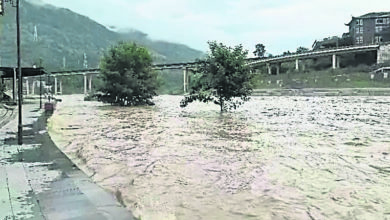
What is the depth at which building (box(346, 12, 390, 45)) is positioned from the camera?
326 feet

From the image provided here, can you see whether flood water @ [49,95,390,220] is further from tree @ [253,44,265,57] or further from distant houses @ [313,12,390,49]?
tree @ [253,44,265,57]

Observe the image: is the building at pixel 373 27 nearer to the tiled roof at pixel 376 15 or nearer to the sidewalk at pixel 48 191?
the tiled roof at pixel 376 15

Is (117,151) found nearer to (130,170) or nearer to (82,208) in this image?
(130,170)

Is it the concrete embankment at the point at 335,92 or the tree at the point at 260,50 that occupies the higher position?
the tree at the point at 260,50

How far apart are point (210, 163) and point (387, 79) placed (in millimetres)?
71061

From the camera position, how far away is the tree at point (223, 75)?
3397cm

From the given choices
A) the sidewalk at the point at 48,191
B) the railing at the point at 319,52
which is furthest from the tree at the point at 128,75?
the railing at the point at 319,52

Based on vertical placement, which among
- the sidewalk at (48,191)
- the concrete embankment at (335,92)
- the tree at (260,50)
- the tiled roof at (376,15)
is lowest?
the sidewalk at (48,191)

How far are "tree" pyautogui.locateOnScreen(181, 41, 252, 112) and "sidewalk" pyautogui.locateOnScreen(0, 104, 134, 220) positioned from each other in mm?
21028

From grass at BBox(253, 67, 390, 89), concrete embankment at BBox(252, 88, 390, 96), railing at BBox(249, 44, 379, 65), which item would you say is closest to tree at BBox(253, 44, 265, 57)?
railing at BBox(249, 44, 379, 65)

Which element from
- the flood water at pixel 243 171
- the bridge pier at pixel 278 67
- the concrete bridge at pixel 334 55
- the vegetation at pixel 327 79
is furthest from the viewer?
the bridge pier at pixel 278 67

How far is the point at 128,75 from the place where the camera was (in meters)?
50.4

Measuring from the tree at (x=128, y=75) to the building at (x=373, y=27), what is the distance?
6266 centimetres

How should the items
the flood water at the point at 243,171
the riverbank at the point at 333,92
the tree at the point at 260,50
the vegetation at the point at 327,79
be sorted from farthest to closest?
the tree at the point at 260,50
the vegetation at the point at 327,79
the riverbank at the point at 333,92
the flood water at the point at 243,171
